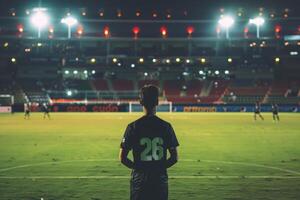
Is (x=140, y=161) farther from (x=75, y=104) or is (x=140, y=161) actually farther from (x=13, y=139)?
(x=75, y=104)

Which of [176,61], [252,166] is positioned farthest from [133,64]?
[252,166]

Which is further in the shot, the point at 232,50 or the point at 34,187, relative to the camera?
the point at 232,50

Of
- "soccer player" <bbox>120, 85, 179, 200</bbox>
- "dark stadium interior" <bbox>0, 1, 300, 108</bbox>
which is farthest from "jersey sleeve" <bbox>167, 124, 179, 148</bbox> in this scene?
"dark stadium interior" <bbox>0, 1, 300, 108</bbox>

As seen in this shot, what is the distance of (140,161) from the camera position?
5391 mm

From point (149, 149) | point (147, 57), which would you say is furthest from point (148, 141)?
point (147, 57)

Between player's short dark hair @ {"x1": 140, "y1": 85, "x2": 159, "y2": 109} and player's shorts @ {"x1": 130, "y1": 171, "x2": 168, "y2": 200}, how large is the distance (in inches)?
33.3

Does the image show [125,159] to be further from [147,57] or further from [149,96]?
[147,57]

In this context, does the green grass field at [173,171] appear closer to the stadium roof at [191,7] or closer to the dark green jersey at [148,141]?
the dark green jersey at [148,141]

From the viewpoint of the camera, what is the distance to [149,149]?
5.36m

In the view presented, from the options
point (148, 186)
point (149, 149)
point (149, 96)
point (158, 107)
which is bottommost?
point (158, 107)

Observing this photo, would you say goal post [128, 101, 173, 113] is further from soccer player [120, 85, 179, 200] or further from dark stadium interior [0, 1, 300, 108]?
soccer player [120, 85, 179, 200]

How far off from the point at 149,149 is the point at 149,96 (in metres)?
0.66

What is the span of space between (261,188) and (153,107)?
6571mm

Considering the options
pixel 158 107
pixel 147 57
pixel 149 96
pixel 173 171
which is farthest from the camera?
pixel 147 57
